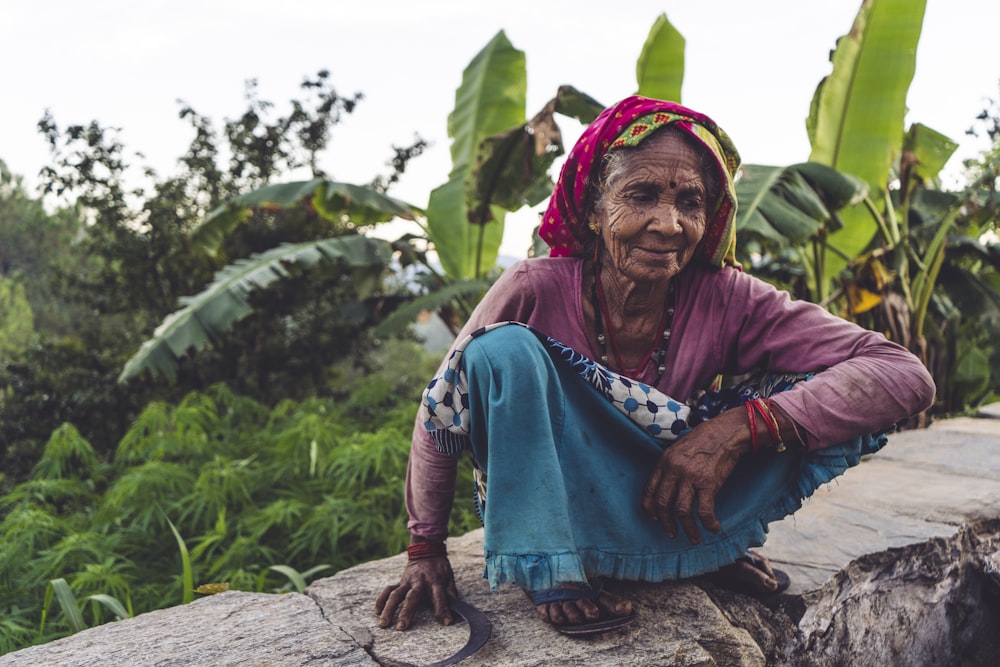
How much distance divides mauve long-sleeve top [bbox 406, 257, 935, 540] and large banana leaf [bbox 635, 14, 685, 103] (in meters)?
2.95

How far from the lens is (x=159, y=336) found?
418cm

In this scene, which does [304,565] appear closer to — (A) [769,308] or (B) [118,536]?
(B) [118,536]

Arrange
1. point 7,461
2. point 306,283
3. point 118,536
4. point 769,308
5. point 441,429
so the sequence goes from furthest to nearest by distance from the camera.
Result: point 306,283, point 7,461, point 118,536, point 769,308, point 441,429

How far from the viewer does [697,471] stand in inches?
56.8

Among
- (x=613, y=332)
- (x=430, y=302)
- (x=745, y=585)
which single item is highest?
(x=430, y=302)

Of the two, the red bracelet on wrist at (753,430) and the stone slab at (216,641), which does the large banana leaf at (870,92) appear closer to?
the red bracelet on wrist at (753,430)

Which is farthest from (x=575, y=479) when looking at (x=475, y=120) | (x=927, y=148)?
(x=927, y=148)

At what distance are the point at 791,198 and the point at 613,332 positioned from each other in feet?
8.22

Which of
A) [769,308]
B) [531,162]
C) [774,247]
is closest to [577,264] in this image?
[769,308]

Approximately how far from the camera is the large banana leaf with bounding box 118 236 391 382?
4105 millimetres

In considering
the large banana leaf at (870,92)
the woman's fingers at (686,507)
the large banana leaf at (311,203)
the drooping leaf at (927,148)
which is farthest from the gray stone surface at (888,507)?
the large banana leaf at (311,203)

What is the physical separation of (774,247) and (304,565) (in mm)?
3765

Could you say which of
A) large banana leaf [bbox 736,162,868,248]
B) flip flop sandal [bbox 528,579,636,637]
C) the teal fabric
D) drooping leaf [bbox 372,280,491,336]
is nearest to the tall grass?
drooping leaf [bbox 372,280,491,336]

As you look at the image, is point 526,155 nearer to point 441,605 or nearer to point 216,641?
point 441,605
